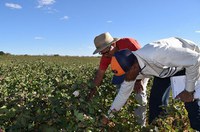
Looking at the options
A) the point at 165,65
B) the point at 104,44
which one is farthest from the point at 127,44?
the point at 165,65

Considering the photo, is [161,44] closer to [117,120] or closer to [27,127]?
[117,120]

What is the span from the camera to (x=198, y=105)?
12.7 ft

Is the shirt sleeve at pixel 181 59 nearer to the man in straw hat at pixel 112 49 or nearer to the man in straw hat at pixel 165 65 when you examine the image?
the man in straw hat at pixel 165 65

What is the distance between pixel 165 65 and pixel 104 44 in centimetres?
100

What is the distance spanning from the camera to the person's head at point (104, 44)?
443 centimetres

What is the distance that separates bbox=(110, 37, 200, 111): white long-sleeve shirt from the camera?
353cm

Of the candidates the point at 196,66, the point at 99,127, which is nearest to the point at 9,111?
the point at 99,127

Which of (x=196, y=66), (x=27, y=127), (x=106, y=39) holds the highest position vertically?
(x=106, y=39)

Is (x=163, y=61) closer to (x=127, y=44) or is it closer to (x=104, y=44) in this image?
(x=104, y=44)

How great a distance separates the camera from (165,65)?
Result: 3.64 meters

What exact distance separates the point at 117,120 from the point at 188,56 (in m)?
0.92

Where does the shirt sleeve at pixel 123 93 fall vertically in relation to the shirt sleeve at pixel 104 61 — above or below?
below

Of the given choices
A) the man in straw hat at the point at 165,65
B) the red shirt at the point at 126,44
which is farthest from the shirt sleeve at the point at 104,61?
the man in straw hat at the point at 165,65

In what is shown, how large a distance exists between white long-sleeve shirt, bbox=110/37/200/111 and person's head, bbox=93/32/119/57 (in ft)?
2.65
